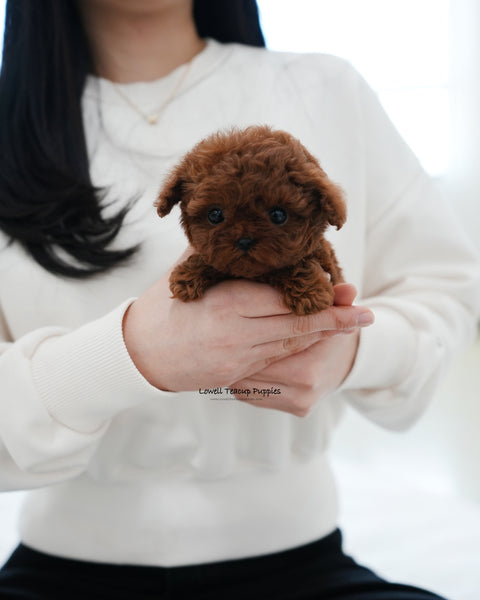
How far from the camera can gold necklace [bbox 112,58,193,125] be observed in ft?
2.75

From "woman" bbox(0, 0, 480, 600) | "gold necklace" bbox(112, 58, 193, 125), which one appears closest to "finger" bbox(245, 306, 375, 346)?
"woman" bbox(0, 0, 480, 600)

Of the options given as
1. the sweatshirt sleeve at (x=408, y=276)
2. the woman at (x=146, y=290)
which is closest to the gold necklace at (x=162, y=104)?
the woman at (x=146, y=290)

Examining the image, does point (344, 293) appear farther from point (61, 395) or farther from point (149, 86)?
point (149, 86)

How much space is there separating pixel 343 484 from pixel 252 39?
1075 mm

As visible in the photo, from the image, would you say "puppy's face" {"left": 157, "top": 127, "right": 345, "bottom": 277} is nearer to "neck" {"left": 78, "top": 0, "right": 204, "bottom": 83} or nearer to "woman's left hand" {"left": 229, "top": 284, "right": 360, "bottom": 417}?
"woman's left hand" {"left": 229, "top": 284, "right": 360, "bottom": 417}

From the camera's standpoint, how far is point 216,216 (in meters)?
0.46

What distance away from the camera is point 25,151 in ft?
2.75

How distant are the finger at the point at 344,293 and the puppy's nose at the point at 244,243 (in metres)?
0.14

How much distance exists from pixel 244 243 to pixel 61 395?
13.8 inches

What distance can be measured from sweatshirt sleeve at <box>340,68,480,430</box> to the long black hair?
0.38 m

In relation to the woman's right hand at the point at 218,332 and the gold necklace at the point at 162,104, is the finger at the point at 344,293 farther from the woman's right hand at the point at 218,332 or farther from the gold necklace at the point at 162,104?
the gold necklace at the point at 162,104

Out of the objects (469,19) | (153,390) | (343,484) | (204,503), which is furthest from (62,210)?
(469,19)

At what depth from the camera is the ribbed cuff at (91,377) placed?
0.65 m

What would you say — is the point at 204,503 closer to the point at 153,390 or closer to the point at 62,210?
the point at 153,390
